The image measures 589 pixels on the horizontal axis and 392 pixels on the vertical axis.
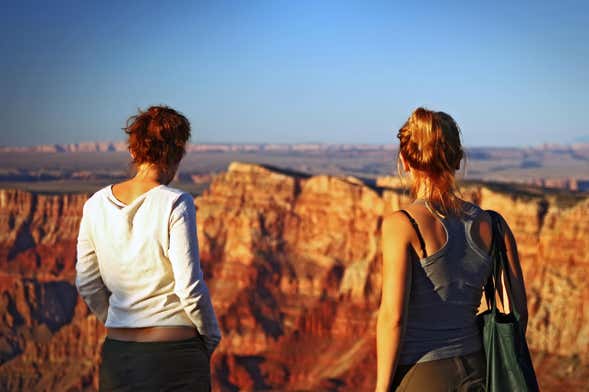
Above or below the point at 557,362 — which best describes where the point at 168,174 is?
above

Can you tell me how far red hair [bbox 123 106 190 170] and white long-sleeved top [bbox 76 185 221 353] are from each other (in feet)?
0.64

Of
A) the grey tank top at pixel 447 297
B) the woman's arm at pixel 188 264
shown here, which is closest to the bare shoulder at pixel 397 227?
the grey tank top at pixel 447 297

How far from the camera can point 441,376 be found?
388 centimetres

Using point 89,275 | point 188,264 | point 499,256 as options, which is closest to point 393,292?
point 499,256

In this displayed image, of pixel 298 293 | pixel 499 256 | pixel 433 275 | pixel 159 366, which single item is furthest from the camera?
pixel 298 293

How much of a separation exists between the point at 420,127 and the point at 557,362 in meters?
36.4

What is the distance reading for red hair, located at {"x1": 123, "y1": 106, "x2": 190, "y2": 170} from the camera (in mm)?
4309

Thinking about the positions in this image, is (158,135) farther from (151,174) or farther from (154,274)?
(154,274)

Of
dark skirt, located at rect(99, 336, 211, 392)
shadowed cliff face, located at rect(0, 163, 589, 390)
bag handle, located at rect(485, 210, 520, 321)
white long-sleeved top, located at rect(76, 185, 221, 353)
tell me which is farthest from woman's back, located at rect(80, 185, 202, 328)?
shadowed cliff face, located at rect(0, 163, 589, 390)

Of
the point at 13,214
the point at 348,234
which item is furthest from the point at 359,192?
the point at 13,214

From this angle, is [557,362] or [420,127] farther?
[557,362]

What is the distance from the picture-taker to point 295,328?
171 feet

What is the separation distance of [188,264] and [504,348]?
158 centimetres

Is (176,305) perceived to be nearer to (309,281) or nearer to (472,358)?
(472,358)
